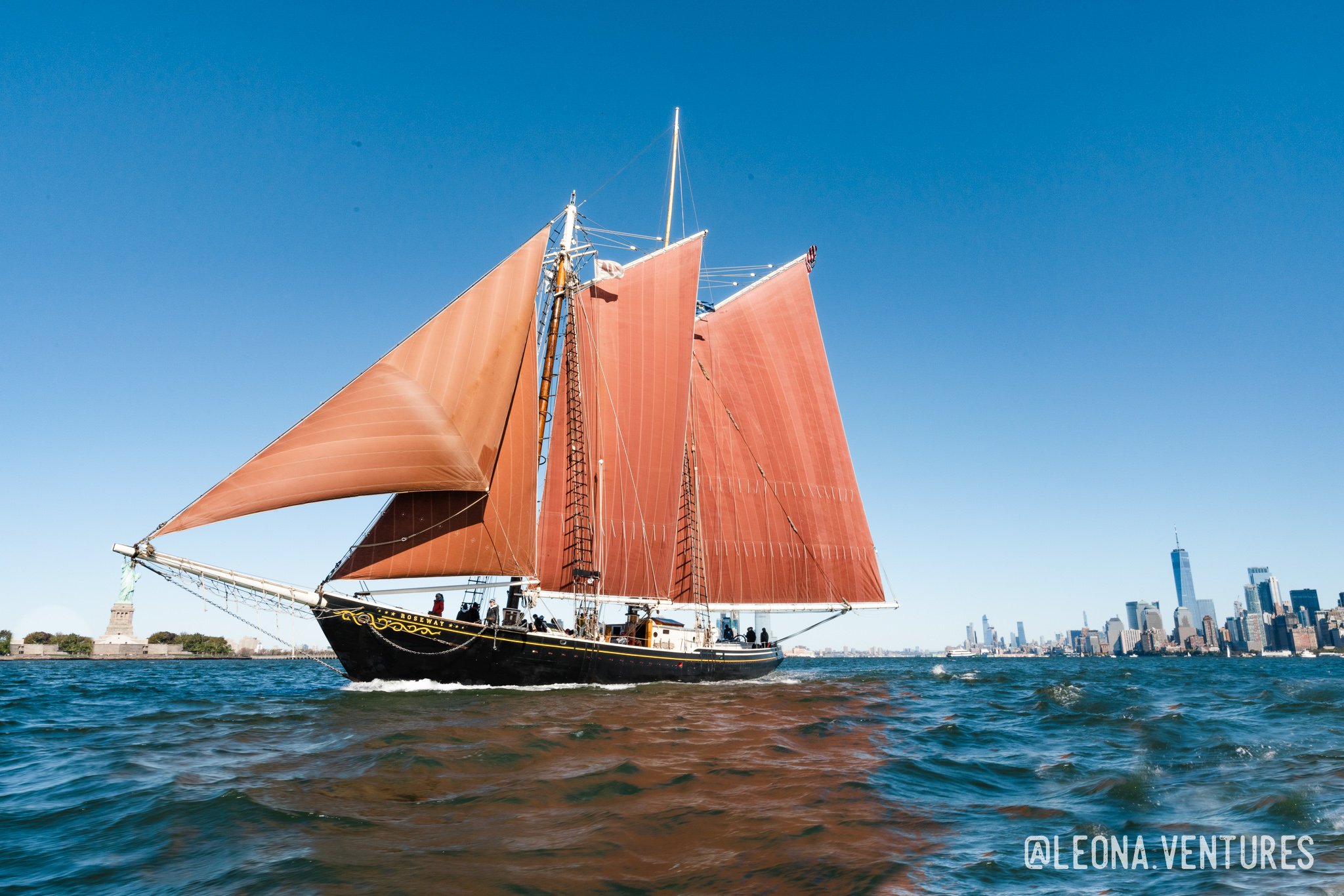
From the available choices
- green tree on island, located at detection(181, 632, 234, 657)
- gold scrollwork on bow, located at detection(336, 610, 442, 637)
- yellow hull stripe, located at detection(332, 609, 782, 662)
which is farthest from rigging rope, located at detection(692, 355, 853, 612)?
green tree on island, located at detection(181, 632, 234, 657)

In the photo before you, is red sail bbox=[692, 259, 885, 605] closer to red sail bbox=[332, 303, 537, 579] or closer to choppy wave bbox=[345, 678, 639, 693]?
red sail bbox=[332, 303, 537, 579]

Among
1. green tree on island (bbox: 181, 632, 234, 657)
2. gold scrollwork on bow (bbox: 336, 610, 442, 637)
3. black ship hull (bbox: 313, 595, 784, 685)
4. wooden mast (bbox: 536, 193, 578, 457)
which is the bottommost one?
green tree on island (bbox: 181, 632, 234, 657)

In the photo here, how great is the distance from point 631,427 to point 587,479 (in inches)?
→ 131

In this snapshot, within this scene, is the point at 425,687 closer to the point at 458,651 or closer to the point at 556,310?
the point at 458,651

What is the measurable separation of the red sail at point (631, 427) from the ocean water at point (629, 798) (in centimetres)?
1284

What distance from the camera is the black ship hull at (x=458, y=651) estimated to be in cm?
2644

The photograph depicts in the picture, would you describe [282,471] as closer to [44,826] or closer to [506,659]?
[506,659]

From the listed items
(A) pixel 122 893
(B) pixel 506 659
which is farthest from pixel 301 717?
(A) pixel 122 893

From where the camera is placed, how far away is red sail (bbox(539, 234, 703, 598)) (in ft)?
114

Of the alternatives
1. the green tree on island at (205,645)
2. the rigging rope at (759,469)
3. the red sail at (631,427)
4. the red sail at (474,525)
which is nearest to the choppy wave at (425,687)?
the red sail at (474,525)

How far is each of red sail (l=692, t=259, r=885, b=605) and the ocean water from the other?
70.6 ft

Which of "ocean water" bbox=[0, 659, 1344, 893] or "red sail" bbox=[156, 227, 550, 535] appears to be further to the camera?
"red sail" bbox=[156, 227, 550, 535]

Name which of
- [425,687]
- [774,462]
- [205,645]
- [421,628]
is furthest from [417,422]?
[205,645]

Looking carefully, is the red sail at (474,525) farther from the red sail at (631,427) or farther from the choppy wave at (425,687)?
the choppy wave at (425,687)
